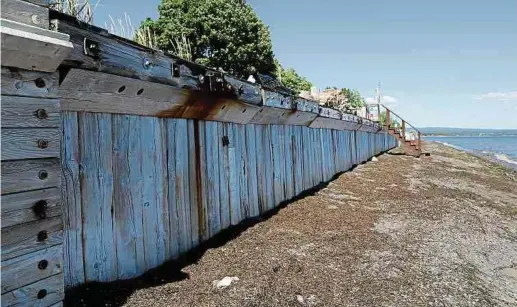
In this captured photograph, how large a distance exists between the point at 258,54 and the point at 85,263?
72.3 ft

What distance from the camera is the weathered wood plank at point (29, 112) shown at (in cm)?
178

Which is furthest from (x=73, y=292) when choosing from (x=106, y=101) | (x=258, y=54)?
(x=258, y=54)

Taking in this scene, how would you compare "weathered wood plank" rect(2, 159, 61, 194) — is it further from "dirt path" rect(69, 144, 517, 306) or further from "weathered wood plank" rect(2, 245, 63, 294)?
"dirt path" rect(69, 144, 517, 306)

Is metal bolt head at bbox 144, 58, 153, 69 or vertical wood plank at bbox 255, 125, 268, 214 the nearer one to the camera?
metal bolt head at bbox 144, 58, 153, 69

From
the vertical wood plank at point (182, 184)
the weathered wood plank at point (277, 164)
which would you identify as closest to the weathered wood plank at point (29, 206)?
the vertical wood plank at point (182, 184)

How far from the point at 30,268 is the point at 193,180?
1.92m

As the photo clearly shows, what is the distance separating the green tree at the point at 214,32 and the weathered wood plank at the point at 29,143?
19743 millimetres

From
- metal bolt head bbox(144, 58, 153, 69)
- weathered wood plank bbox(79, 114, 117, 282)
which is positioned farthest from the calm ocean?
weathered wood plank bbox(79, 114, 117, 282)

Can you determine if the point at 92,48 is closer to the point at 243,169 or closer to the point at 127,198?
the point at 127,198

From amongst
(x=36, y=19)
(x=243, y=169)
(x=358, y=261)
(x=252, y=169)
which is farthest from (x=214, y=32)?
(x=36, y=19)

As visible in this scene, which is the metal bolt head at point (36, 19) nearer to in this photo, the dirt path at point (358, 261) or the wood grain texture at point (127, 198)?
the wood grain texture at point (127, 198)

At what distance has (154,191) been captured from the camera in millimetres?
3172

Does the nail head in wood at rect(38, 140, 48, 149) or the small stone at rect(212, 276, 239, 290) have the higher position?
the nail head in wood at rect(38, 140, 48, 149)

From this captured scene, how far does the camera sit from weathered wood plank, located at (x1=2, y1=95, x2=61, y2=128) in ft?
5.84
